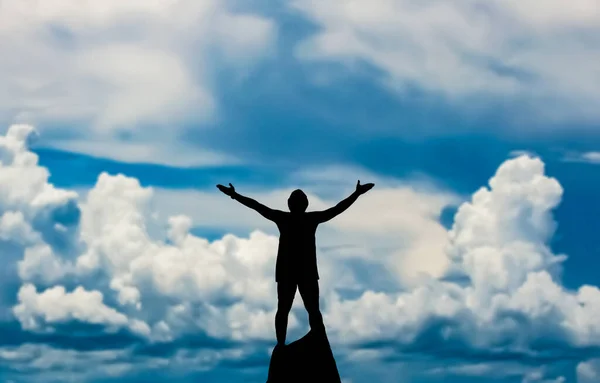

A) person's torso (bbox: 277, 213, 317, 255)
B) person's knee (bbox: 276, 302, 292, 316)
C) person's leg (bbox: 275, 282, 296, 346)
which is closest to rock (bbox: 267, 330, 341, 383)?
person's leg (bbox: 275, 282, 296, 346)

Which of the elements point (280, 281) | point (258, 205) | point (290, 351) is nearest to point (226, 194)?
point (258, 205)

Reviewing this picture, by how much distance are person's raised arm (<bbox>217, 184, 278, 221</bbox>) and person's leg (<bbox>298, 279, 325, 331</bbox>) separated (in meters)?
2.24

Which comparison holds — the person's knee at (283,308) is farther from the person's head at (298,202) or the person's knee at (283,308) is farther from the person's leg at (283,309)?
the person's head at (298,202)

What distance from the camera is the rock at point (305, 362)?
28.4 m

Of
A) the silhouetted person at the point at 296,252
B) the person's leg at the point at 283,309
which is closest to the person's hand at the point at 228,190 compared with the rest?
the silhouetted person at the point at 296,252

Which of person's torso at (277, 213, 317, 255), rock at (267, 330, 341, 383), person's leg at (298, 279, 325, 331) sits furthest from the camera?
person's torso at (277, 213, 317, 255)

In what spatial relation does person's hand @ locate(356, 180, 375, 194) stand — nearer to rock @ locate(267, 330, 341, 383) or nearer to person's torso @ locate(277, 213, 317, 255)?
person's torso @ locate(277, 213, 317, 255)

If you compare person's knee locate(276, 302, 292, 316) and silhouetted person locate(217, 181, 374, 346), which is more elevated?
silhouetted person locate(217, 181, 374, 346)

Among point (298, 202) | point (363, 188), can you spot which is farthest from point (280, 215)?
point (363, 188)

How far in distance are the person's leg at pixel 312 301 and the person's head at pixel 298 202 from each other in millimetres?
2175

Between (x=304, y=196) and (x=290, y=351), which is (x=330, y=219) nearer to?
(x=304, y=196)

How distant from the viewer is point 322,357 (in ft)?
94.0

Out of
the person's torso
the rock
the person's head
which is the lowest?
the rock

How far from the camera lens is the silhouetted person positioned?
95.1ft
